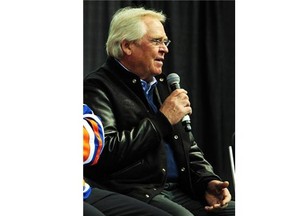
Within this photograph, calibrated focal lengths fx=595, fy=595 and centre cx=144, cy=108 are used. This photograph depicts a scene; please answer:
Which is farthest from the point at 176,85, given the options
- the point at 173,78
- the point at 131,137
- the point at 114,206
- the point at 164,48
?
the point at 114,206

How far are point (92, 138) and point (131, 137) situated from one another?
13 cm

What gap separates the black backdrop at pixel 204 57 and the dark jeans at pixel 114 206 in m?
0.29

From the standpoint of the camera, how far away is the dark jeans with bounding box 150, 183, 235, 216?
1.98 meters

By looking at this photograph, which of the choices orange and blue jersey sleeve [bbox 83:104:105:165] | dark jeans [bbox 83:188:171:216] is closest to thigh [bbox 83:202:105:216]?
dark jeans [bbox 83:188:171:216]

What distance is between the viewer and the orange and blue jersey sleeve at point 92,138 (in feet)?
6.29

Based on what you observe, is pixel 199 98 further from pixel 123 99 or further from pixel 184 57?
pixel 123 99

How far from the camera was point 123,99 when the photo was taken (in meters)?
1.99

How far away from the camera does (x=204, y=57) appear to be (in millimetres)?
2117

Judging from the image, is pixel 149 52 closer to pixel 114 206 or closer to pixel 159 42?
pixel 159 42

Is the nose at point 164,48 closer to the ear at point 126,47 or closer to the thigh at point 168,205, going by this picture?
the ear at point 126,47

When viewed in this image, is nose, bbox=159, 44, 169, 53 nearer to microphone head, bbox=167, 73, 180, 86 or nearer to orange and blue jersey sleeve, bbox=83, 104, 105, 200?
microphone head, bbox=167, 73, 180, 86

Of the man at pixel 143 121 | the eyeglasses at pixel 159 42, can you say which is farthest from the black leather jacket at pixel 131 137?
the eyeglasses at pixel 159 42
